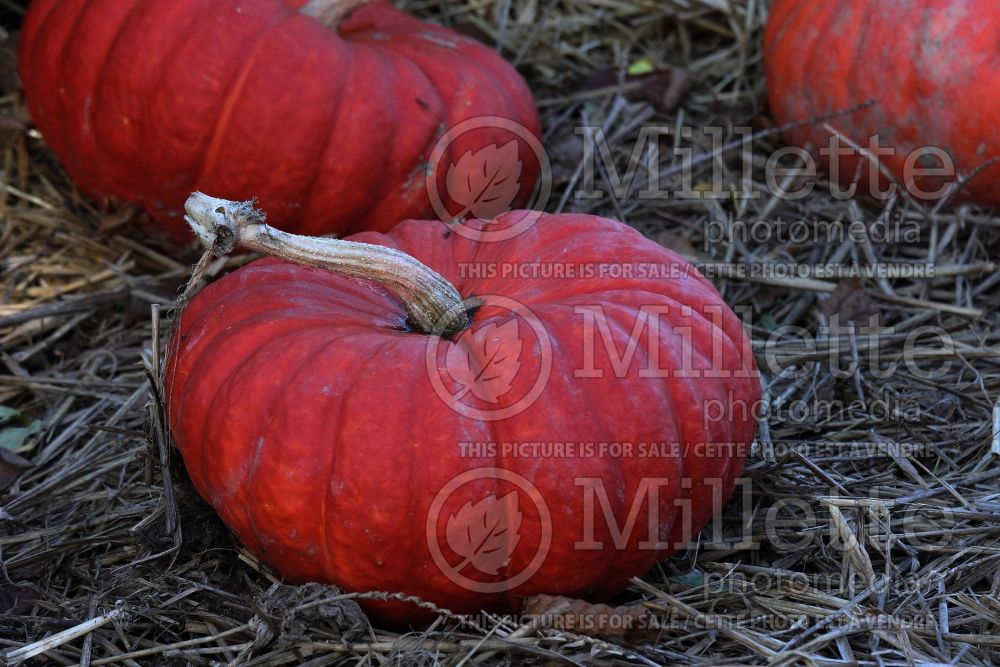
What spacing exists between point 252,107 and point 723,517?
1805 mm

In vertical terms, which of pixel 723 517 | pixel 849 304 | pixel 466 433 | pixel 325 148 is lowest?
pixel 723 517

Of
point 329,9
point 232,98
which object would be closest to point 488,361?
point 232,98

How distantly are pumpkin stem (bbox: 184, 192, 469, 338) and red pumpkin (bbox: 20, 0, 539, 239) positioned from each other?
1024 millimetres

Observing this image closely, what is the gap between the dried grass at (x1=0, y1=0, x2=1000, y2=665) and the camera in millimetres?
2301

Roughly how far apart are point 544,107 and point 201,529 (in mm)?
2457

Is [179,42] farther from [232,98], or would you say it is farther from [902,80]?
[902,80]

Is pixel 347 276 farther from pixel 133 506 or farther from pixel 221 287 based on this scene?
pixel 133 506

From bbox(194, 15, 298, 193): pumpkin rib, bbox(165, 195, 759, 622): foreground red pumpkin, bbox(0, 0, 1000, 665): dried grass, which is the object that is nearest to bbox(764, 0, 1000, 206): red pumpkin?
bbox(0, 0, 1000, 665): dried grass

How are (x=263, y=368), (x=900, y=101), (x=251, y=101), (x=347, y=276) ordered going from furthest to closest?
(x=900, y=101) < (x=251, y=101) < (x=347, y=276) < (x=263, y=368)

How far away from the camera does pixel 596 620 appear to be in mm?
2279

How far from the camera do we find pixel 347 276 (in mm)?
2627

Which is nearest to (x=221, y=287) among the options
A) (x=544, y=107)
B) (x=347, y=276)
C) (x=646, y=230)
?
(x=347, y=276)

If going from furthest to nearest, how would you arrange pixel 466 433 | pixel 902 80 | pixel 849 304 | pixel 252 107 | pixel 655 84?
pixel 655 84 → pixel 902 80 → pixel 849 304 → pixel 252 107 → pixel 466 433

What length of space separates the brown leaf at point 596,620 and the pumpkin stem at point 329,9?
2132 millimetres
